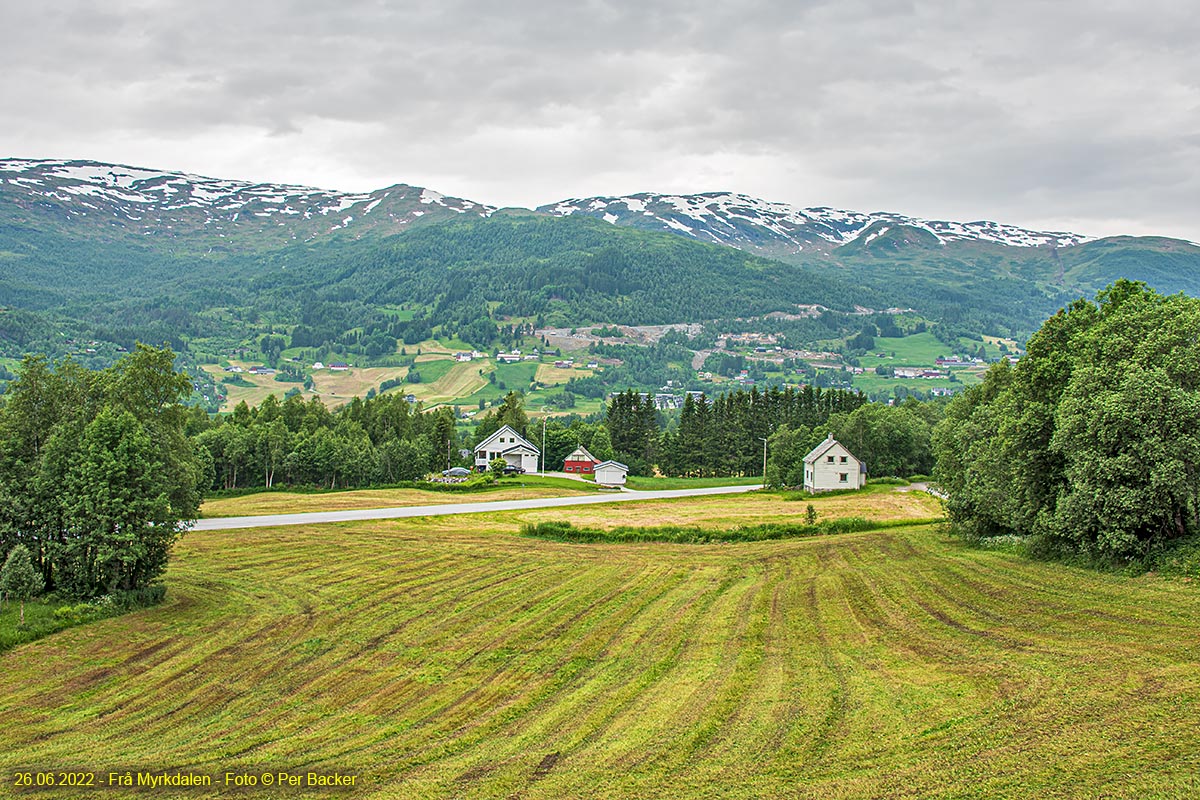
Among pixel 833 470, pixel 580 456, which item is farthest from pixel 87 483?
pixel 580 456

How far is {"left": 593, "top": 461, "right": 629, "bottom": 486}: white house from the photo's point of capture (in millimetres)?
98588

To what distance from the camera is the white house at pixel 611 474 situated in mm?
98588

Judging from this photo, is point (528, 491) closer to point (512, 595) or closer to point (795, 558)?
point (795, 558)

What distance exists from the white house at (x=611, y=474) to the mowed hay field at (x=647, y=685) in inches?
2551

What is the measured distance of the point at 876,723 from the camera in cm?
1579

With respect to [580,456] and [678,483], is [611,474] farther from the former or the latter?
[580,456]

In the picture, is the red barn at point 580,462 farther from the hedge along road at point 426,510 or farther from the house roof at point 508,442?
the hedge along road at point 426,510

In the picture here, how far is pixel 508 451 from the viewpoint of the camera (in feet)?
367

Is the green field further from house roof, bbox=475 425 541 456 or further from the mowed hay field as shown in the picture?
the mowed hay field

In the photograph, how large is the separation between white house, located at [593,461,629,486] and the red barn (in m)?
11.9

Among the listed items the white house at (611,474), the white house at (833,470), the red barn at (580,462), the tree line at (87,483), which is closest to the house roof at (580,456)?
the red barn at (580,462)

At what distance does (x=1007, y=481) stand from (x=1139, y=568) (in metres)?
10.8

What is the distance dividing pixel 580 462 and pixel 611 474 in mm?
13917

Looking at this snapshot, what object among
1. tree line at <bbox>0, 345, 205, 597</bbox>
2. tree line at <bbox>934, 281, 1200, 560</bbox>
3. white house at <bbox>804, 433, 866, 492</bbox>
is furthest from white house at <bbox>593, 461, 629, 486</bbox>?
tree line at <bbox>0, 345, 205, 597</bbox>
